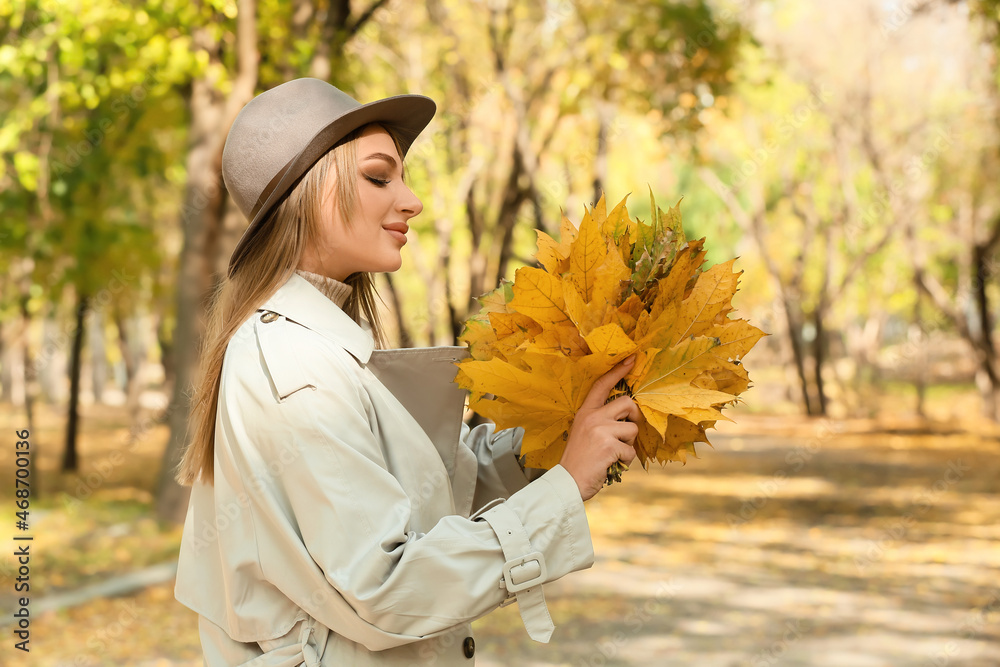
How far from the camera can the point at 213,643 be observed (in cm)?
192

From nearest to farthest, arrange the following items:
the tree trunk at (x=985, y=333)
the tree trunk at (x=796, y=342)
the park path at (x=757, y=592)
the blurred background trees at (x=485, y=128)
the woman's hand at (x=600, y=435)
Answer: the woman's hand at (x=600, y=435), the park path at (x=757, y=592), the blurred background trees at (x=485, y=128), the tree trunk at (x=985, y=333), the tree trunk at (x=796, y=342)

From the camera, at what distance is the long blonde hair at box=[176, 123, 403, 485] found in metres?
1.98

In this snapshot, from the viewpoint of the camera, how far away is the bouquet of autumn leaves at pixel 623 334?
1.82m

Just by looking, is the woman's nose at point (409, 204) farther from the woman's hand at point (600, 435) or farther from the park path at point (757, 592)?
the park path at point (757, 592)

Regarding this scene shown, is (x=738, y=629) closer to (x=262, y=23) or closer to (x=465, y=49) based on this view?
(x=262, y=23)

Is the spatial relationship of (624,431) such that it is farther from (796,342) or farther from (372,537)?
(796,342)

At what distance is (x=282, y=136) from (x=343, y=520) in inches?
33.7

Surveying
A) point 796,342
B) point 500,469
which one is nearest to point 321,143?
point 500,469

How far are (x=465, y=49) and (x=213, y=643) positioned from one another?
1455 cm

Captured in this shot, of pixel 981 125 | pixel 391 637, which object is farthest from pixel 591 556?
pixel 981 125

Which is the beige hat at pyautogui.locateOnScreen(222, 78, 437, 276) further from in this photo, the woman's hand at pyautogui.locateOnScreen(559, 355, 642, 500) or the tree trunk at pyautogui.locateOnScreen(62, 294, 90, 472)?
the tree trunk at pyautogui.locateOnScreen(62, 294, 90, 472)

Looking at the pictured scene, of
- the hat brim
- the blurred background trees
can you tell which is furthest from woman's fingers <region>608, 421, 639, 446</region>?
the blurred background trees

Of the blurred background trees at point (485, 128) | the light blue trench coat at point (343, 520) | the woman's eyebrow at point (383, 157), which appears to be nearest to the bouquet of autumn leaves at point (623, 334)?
the light blue trench coat at point (343, 520)

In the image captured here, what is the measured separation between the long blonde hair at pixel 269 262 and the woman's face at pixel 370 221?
18 millimetres
